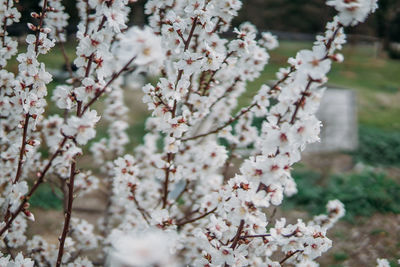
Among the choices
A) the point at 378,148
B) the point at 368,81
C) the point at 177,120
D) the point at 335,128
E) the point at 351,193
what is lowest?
the point at 177,120

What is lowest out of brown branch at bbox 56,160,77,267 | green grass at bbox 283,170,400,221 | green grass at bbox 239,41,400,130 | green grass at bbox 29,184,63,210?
brown branch at bbox 56,160,77,267

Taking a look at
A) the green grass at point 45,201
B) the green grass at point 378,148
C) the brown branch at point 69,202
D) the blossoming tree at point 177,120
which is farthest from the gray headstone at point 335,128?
the brown branch at point 69,202

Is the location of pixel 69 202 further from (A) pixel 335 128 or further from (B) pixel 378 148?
(B) pixel 378 148

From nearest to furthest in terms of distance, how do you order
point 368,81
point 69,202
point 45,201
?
point 69,202 < point 45,201 < point 368,81

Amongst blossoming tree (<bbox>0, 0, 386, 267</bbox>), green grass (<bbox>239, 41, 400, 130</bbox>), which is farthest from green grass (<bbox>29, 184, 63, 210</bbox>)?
green grass (<bbox>239, 41, 400, 130</bbox>)

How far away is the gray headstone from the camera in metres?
6.23

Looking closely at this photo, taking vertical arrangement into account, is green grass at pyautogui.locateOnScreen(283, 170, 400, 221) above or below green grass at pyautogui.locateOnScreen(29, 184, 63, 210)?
above

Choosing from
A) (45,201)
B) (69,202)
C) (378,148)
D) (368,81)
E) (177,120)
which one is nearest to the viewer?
(69,202)

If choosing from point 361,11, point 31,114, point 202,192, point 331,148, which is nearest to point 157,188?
point 202,192

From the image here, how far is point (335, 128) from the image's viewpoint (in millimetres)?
6500

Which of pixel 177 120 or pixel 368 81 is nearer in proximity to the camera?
pixel 177 120

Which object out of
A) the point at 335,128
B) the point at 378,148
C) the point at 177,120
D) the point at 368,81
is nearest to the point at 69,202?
the point at 177,120

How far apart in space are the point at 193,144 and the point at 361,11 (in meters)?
2.06

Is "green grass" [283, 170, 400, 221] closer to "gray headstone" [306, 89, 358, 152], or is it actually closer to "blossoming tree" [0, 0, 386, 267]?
"gray headstone" [306, 89, 358, 152]
